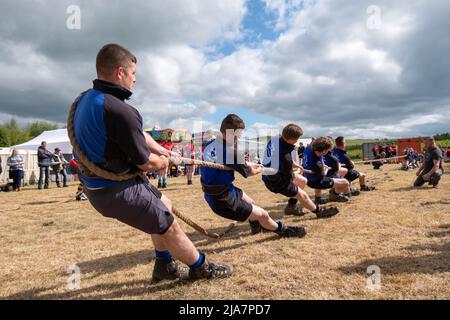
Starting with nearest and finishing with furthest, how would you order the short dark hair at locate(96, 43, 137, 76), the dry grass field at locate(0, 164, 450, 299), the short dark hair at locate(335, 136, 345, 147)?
the short dark hair at locate(96, 43, 137, 76), the dry grass field at locate(0, 164, 450, 299), the short dark hair at locate(335, 136, 345, 147)

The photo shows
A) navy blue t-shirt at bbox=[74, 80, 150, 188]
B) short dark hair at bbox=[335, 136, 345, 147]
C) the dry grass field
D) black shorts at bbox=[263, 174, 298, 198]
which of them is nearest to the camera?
navy blue t-shirt at bbox=[74, 80, 150, 188]

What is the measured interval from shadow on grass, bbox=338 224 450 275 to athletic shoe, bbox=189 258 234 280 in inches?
48.3

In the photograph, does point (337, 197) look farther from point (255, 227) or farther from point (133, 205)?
point (133, 205)

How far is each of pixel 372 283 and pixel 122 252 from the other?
3181 millimetres

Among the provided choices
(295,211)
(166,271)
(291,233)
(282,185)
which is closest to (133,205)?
(166,271)

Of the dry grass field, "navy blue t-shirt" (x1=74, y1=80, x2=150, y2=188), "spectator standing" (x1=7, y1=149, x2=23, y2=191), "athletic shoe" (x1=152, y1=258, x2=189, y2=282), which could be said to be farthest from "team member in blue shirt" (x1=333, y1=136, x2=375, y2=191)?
→ "spectator standing" (x1=7, y1=149, x2=23, y2=191)

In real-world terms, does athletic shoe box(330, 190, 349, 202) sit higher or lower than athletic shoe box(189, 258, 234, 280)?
higher

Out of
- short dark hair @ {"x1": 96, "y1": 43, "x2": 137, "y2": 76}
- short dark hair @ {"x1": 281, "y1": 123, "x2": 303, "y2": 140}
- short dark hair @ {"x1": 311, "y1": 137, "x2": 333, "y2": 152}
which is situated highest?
short dark hair @ {"x1": 96, "y1": 43, "x2": 137, "y2": 76}

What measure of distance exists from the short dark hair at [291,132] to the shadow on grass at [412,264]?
2361mm

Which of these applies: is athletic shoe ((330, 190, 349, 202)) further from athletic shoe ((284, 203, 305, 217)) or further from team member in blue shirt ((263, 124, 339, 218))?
team member in blue shirt ((263, 124, 339, 218))

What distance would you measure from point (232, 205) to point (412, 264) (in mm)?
2123

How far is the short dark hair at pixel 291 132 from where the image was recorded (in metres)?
5.44

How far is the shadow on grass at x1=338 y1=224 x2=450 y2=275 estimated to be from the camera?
10.8 feet
